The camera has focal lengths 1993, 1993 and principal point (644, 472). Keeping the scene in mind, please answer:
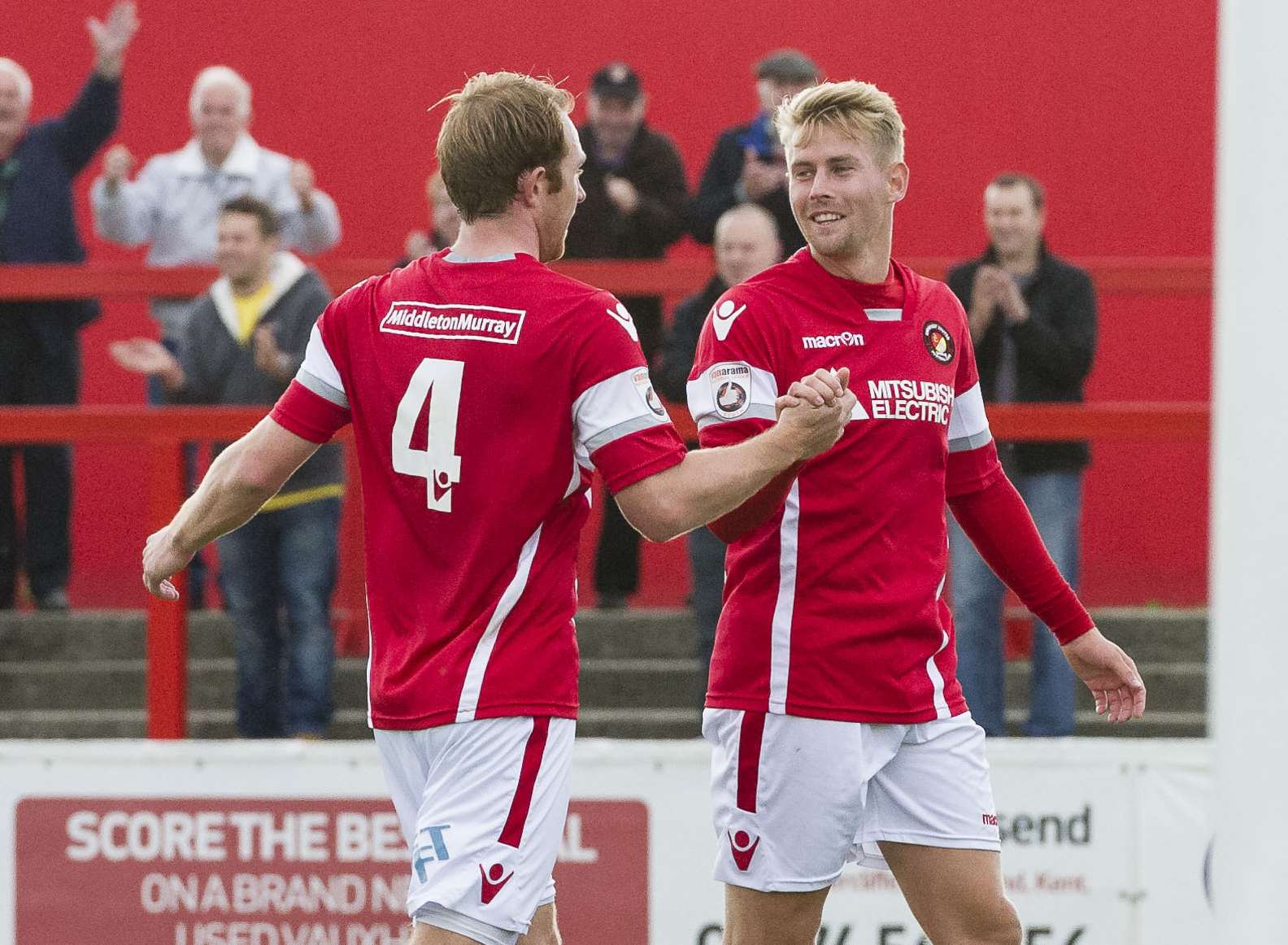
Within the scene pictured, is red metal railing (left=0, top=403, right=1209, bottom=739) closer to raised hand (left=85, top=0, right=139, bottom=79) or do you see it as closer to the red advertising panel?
the red advertising panel

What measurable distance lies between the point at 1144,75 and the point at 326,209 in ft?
12.8

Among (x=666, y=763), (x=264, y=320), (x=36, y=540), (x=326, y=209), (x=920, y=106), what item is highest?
(x=920, y=106)

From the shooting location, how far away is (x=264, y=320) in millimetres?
6727

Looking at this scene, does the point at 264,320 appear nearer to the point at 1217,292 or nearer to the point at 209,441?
the point at 209,441

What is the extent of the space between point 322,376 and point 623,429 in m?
0.56

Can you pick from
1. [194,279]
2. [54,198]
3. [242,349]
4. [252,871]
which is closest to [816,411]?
[252,871]

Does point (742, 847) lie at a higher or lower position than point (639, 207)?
lower

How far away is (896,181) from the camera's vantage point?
12.5ft

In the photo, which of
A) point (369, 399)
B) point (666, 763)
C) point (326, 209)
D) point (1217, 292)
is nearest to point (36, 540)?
point (326, 209)

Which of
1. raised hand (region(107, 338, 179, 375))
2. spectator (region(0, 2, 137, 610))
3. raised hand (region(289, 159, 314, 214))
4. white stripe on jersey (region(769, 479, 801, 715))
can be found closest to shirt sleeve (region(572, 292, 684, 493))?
white stripe on jersey (region(769, 479, 801, 715))

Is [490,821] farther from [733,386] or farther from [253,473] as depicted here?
[733,386]

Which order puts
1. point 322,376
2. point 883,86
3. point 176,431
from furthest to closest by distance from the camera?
point 883,86 → point 176,431 → point 322,376

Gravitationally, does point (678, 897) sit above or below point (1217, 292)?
below

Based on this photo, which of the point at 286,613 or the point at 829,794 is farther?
the point at 286,613
